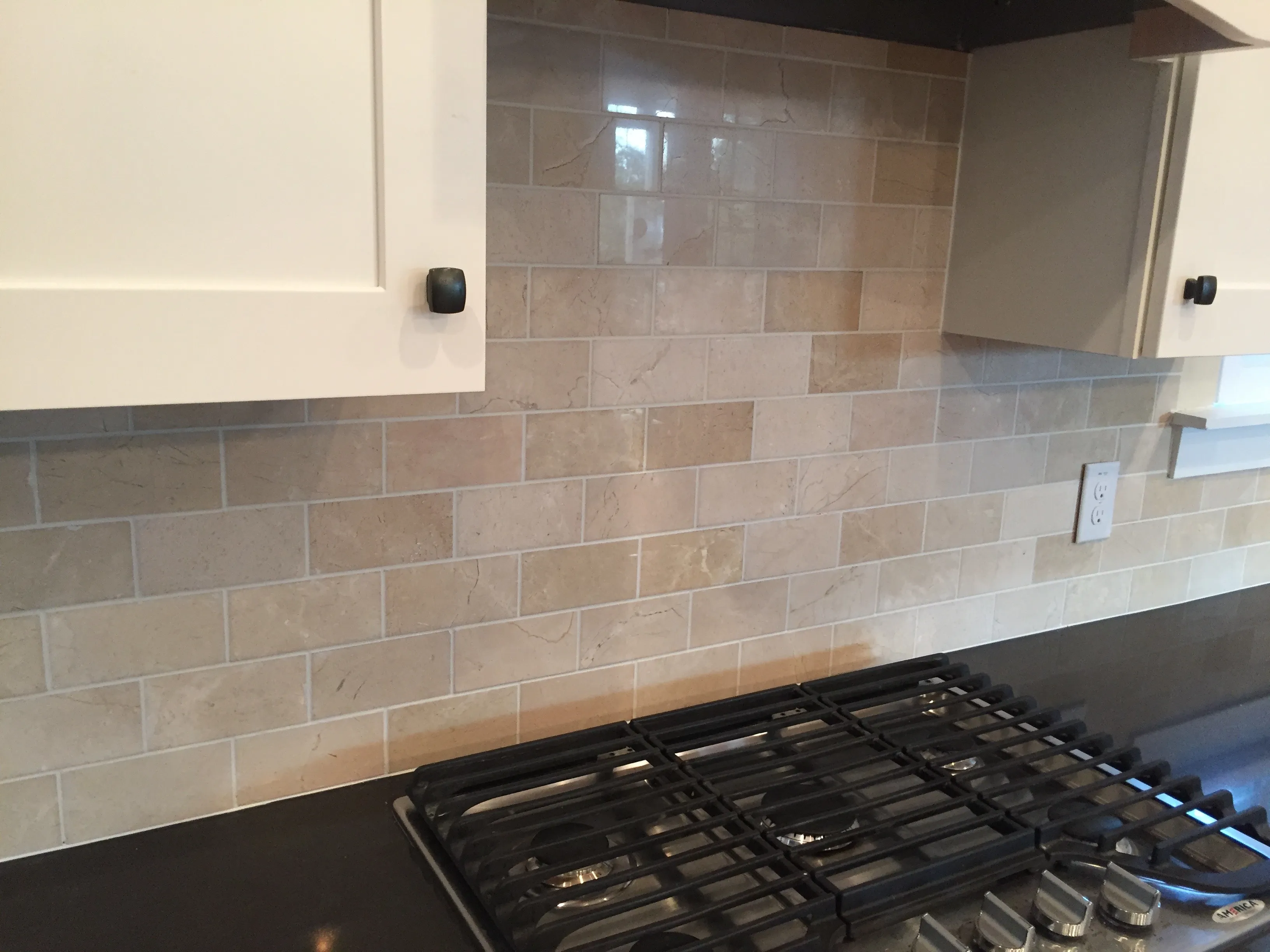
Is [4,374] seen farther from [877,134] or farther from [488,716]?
→ [877,134]

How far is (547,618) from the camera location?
1.26 m

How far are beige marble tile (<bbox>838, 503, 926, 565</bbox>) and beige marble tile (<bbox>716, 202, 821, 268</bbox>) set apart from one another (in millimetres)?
384

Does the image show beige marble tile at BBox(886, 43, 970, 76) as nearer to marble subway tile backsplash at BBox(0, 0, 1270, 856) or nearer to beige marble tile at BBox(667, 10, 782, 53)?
marble subway tile backsplash at BBox(0, 0, 1270, 856)

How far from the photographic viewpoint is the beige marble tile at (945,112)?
1396 millimetres

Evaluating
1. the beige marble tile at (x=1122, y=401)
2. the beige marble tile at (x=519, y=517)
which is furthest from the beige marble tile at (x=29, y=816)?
the beige marble tile at (x=1122, y=401)

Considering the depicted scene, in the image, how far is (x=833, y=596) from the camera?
1479 mm

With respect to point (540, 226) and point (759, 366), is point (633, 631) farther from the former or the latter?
point (540, 226)

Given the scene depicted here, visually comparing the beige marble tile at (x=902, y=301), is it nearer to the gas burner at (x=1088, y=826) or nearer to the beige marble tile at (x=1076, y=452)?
the beige marble tile at (x=1076, y=452)

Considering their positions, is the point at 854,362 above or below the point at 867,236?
below

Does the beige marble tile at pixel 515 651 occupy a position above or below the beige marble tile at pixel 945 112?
below

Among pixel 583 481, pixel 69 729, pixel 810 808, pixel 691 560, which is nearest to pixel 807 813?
pixel 810 808

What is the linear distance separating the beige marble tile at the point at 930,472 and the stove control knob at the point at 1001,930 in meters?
0.67

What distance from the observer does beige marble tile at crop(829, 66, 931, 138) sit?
4.33 feet

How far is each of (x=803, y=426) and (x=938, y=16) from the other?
1.88ft
